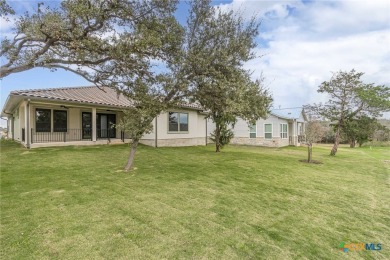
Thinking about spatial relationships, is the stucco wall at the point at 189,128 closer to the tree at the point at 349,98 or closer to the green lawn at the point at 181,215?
the green lawn at the point at 181,215

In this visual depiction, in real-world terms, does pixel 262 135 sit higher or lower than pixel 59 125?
lower

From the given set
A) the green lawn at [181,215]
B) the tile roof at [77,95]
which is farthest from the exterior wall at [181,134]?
the green lawn at [181,215]

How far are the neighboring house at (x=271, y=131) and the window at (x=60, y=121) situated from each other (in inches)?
570

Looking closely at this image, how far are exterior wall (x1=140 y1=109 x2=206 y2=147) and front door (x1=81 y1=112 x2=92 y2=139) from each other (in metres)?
4.13

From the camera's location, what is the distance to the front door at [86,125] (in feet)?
58.3

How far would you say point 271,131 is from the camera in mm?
26062

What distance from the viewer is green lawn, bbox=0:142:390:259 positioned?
369 cm

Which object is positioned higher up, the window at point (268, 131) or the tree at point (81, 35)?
the tree at point (81, 35)

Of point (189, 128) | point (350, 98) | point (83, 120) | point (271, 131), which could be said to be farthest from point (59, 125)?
point (350, 98)

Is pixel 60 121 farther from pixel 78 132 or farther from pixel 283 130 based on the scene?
pixel 283 130

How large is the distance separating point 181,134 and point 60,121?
9.34 m

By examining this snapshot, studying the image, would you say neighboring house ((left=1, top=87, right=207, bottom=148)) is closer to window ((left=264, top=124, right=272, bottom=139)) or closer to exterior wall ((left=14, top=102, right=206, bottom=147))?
exterior wall ((left=14, top=102, right=206, bottom=147))

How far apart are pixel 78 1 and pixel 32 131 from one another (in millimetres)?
11502

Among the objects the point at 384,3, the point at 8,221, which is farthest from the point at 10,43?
the point at 384,3
